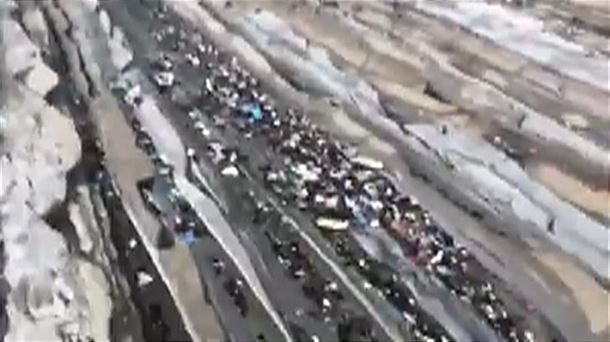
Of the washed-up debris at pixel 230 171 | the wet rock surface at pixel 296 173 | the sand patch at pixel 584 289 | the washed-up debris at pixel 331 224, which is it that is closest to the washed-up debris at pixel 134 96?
the wet rock surface at pixel 296 173

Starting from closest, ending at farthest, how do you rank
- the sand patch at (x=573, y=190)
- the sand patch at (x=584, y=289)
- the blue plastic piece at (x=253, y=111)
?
the sand patch at (x=584, y=289) → the sand patch at (x=573, y=190) → the blue plastic piece at (x=253, y=111)

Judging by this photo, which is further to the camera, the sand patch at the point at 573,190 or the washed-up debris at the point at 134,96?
the washed-up debris at the point at 134,96

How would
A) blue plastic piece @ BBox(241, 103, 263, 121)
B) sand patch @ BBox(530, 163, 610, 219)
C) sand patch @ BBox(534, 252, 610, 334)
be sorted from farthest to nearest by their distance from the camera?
blue plastic piece @ BBox(241, 103, 263, 121) < sand patch @ BBox(530, 163, 610, 219) < sand patch @ BBox(534, 252, 610, 334)

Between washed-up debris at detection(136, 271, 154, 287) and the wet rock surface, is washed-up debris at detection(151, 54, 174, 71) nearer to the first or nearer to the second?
the wet rock surface

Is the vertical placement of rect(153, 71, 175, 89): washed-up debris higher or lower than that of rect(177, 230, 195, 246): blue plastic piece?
lower

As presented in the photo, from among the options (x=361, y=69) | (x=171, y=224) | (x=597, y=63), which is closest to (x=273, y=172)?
(x=171, y=224)

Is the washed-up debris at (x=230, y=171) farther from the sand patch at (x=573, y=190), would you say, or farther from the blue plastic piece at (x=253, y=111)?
the sand patch at (x=573, y=190)

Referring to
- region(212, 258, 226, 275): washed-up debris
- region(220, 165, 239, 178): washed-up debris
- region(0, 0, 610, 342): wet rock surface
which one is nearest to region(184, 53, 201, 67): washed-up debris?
region(0, 0, 610, 342): wet rock surface

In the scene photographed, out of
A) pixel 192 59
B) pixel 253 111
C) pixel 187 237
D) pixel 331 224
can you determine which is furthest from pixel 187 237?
pixel 192 59

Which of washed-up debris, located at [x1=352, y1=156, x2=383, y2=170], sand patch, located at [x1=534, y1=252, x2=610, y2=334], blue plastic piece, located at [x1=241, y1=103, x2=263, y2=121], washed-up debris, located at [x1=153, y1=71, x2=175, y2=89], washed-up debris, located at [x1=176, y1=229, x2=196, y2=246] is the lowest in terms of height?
washed-up debris, located at [x1=153, y1=71, x2=175, y2=89]

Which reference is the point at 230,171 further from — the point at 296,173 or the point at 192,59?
the point at 192,59

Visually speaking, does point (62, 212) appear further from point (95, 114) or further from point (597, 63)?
point (597, 63)
